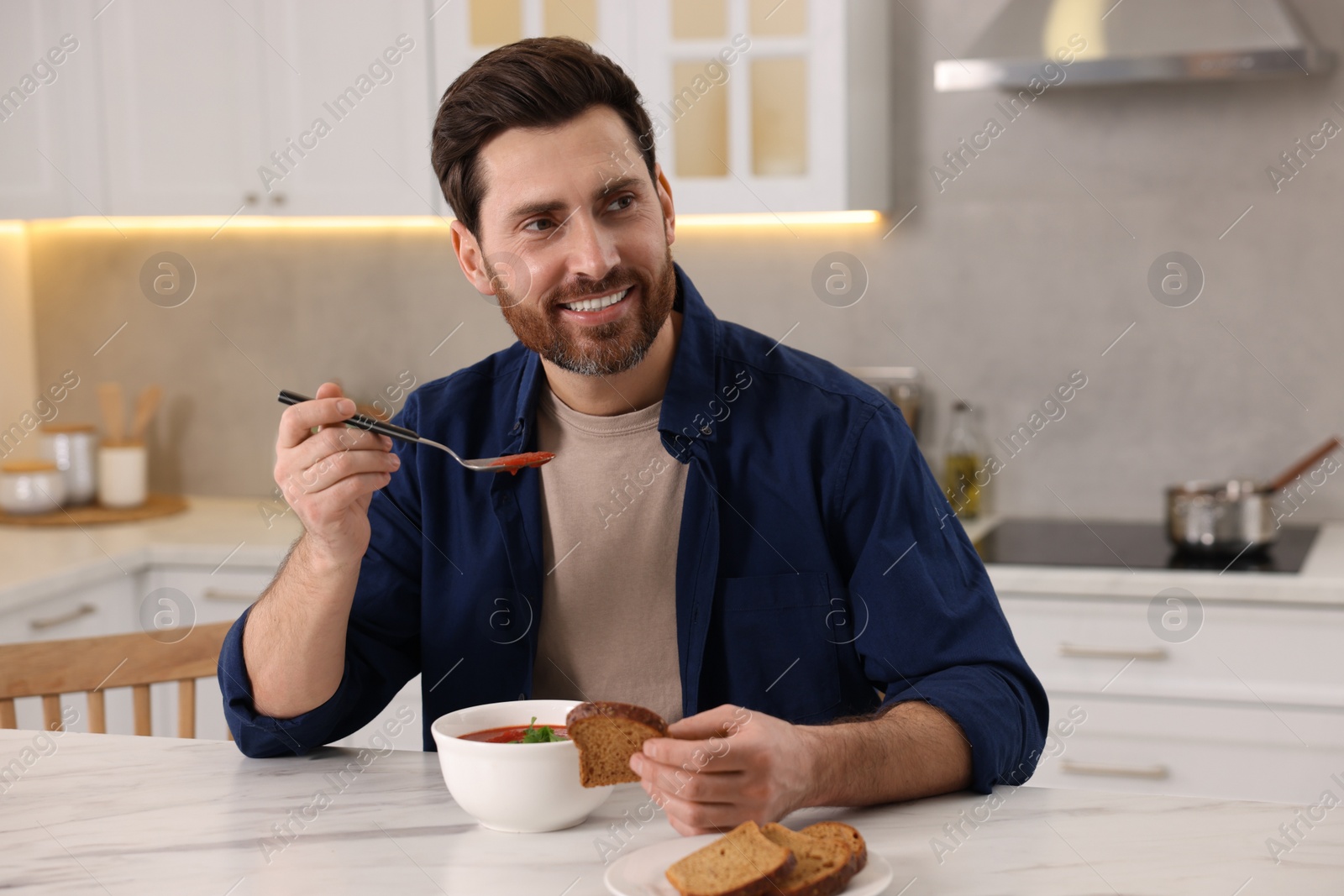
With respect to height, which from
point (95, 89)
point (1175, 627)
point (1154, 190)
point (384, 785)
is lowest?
point (1175, 627)

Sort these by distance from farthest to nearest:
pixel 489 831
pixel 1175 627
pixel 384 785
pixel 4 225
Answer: pixel 4 225, pixel 1175 627, pixel 384 785, pixel 489 831

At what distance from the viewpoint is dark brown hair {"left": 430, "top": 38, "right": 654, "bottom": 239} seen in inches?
55.1

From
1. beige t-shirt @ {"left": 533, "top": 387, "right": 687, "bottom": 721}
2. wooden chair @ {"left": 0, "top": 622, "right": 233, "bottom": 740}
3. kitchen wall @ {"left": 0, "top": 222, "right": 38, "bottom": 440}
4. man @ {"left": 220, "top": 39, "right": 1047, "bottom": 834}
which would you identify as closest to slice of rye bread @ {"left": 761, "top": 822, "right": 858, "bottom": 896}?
man @ {"left": 220, "top": 39, "right": 1047, "bottom": 834}

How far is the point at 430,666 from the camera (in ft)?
4.73

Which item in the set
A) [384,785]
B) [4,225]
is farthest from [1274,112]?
[4,225]

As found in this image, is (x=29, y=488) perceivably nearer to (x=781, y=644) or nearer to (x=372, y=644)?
(x=372, y=644)

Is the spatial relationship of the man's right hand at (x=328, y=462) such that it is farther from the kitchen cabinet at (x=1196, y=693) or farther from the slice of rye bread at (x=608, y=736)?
the kitchen cabinet at (x=1196, y=693)

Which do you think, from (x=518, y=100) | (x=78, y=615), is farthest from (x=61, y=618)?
(x=518, y=100)

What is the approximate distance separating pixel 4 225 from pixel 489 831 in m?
2.81

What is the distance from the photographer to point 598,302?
140 centimetres

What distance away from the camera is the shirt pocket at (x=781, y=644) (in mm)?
1402

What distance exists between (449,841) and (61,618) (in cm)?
178

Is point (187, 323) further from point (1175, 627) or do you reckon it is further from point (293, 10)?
point (1175, 627)

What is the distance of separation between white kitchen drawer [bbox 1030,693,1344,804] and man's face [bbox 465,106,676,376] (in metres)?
1.29
